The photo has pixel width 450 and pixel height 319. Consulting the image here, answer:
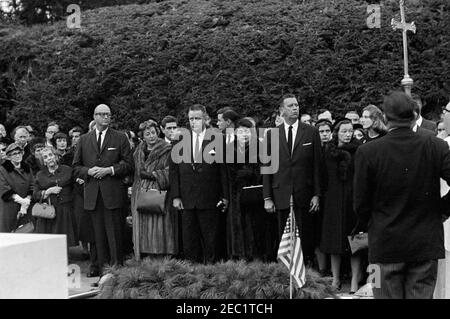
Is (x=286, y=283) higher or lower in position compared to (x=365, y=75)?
lower

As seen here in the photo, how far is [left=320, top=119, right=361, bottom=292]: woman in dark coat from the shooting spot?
32.0ft

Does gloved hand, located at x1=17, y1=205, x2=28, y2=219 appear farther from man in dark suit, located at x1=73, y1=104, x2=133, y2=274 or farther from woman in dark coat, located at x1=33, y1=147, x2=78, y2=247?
man in dark suit, located at x1=73, y1=104, x2=133, y2=274

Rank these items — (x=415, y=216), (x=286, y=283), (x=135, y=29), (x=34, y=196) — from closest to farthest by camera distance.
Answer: (x=415, y=216)
(x=286, y=283)
(x=34, y=196)
(x=135, y=29)

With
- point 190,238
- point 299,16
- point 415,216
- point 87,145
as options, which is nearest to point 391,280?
point 415,216

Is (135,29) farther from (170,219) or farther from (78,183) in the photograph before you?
(170,219)

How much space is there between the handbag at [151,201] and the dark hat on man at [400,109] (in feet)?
15.5

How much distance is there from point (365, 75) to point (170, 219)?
342 cm

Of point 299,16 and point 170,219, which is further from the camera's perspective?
point 299,16

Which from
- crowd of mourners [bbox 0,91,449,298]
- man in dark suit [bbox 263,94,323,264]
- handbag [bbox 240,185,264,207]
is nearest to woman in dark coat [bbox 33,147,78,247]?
crowd of mourners [bbox 0,91,449,298]

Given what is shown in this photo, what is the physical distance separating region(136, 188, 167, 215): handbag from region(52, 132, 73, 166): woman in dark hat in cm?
168

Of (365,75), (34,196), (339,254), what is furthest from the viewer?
(365,75)

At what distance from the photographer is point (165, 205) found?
1084 cm

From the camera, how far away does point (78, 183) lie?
1168cm

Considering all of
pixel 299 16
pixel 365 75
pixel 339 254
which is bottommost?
pixel 339 254
